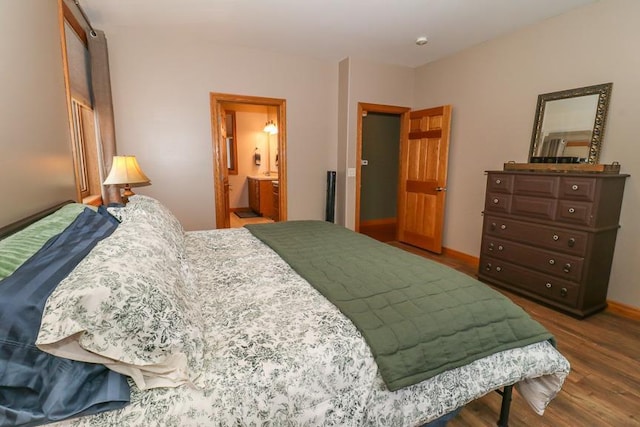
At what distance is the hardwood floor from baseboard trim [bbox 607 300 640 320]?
0.05 metres

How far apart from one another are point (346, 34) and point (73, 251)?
3327mm

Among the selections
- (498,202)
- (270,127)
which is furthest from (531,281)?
(270,127)

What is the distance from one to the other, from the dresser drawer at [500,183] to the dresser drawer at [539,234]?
0.92ft

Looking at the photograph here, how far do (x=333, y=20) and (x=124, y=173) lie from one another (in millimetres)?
2482

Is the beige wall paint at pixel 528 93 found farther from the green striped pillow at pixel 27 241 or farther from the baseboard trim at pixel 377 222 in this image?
the green striped pillow at pixel 27 241

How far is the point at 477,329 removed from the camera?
1.26 meters

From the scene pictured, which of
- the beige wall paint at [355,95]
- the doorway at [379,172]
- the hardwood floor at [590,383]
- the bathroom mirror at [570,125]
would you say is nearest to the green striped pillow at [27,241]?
the hardwood floor at [590,383]

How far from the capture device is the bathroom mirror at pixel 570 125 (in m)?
2.72

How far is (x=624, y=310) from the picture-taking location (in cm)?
267

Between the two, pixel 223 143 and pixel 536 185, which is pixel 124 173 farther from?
pixel 536 185

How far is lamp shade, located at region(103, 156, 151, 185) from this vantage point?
2.79 metres

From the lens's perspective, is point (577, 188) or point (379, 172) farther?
point (379, 172)

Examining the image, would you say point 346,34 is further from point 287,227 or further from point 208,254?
point 208,254

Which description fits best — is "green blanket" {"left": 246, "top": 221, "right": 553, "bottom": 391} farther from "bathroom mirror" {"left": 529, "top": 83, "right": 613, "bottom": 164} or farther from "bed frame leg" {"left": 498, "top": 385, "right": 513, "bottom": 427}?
"bathroom mirror" {"left": 529, "top": 83, "right": 613, "bottom": 164}
